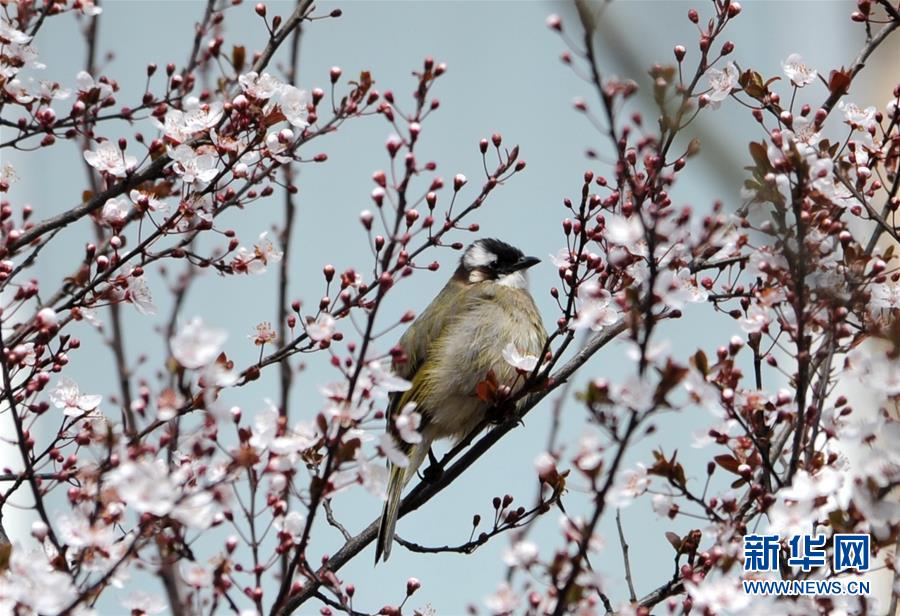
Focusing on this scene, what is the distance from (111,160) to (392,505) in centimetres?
161

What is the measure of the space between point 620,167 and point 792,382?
0.93 meters

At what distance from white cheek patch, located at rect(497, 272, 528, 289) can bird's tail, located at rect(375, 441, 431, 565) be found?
54.5 inches

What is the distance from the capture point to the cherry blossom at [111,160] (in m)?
3.71

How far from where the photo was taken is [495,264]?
6.30 metres

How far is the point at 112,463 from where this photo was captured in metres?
2.84

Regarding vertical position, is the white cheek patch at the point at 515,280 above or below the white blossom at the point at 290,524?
above

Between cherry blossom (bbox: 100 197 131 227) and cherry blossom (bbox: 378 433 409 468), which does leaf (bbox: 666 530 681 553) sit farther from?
cherry blossom (bbox: 100 197 131 227)

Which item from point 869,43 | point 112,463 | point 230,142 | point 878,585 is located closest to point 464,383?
point 230,142

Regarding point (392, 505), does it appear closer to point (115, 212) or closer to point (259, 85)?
point (115, 212)

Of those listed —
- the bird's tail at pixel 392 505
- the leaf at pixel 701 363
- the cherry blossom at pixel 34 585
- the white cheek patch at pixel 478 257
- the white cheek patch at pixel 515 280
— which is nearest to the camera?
the cherry blossom at pixel 34 585

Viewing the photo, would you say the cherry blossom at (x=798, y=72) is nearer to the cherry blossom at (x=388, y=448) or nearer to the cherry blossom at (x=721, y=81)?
the cherry blossom at (x=721, y=81)

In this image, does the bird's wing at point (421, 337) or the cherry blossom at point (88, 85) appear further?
the bird's wing at point (421, 337)

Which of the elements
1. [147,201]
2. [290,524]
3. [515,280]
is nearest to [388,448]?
[290,524]

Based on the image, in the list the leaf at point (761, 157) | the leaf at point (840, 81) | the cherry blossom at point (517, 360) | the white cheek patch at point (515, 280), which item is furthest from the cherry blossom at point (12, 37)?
the white cheek patch at point (515, 280)
